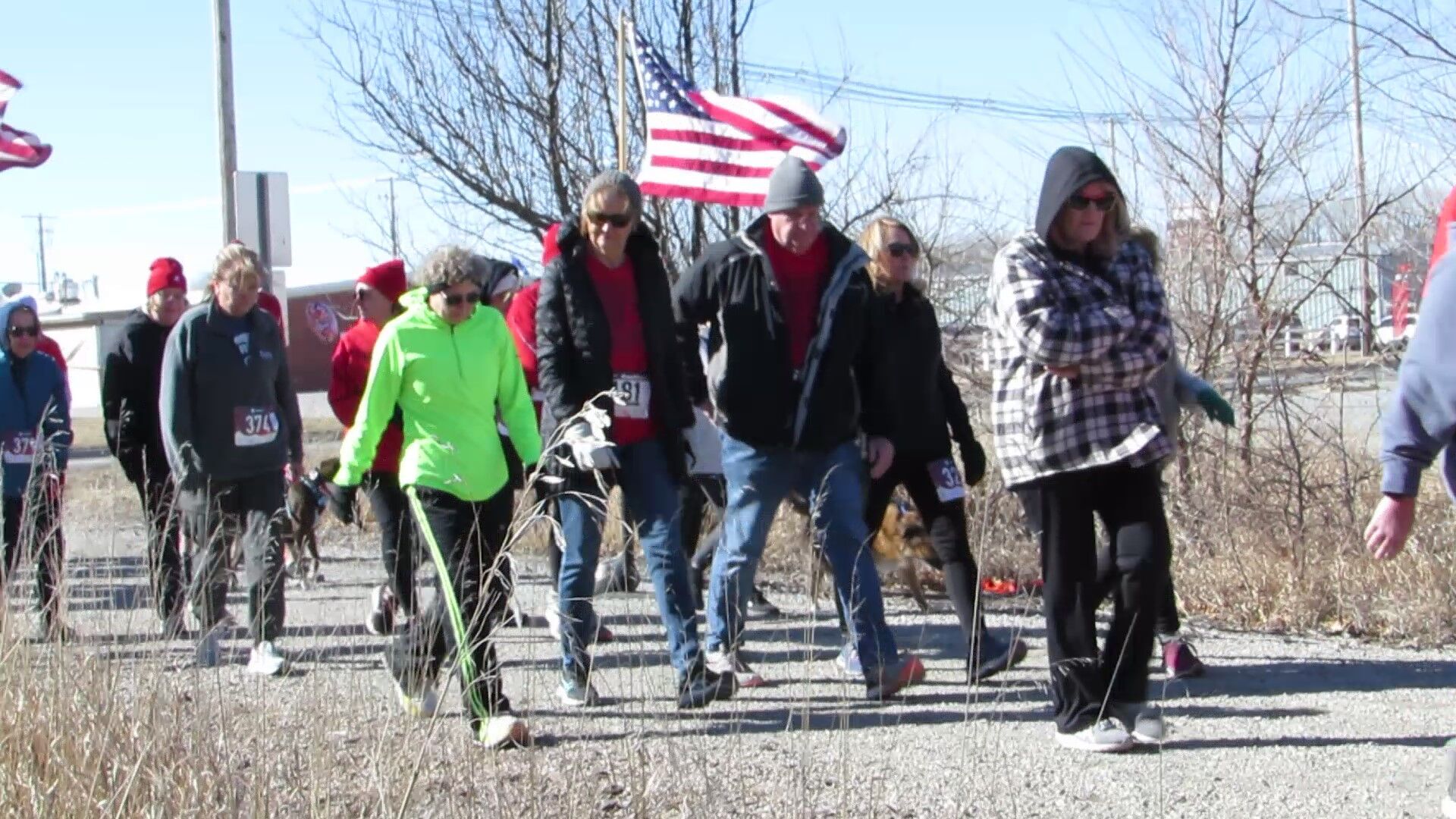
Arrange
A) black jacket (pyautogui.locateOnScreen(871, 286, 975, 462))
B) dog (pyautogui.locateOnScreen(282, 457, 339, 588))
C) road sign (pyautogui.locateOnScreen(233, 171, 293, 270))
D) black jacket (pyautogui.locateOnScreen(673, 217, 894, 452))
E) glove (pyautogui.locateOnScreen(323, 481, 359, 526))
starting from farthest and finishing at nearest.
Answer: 1. road sign (pyautogui.locateOnScreen(233, 171, 293, 270))
2. dog (pyautogui.locateOnScreen(282, 457, 339, 588))
3. glove (pyautogui.locateOnScreen(323, 481, 359, 526))
4. black jacket (pyautogui.locateOnScreen(871, 286, 975, 462))
5. black jacket (pyautogui.locateOnScreen(673, 217, 894, 452))

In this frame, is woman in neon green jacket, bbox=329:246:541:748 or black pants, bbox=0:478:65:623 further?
woman in neon green jacket, bbox=329:246:541:748

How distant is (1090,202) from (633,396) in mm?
1786

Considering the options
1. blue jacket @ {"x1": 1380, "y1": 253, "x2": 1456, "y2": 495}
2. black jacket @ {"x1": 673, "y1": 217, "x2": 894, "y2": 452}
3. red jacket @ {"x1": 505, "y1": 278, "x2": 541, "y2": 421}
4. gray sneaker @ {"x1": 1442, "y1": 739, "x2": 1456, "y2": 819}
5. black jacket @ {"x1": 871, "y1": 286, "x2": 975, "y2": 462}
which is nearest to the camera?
blue jacket @ {"x1": 1380, "y1": 253, "x2": 1456, "y2": 495}

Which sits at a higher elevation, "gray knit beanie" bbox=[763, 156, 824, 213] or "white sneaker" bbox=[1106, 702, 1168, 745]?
"gray knit beanie" bbox=[763, 156, 824, 213]

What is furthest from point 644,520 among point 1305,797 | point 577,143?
point 577,143

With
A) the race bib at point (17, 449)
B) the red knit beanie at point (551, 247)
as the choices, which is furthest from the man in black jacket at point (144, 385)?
the red knit beanie at point (551, 247)

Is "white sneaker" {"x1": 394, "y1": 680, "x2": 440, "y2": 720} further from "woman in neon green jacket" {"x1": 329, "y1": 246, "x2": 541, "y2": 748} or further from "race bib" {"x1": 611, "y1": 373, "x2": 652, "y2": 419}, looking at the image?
"race bib" {"x1": 611, "y1": 373, "x2": 652, "y2": 419}

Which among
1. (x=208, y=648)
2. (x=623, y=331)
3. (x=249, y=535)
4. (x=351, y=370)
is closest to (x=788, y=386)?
(x=623, y=331)

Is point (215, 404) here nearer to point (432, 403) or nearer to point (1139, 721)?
point (432, 403)

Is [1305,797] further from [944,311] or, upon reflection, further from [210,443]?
[944,311]

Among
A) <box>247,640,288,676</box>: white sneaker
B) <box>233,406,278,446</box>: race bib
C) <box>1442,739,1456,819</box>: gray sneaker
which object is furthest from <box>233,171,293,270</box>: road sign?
<box>1442,739,1456,819</box>: gray sneaker

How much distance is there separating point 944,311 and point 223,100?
20.5 feet

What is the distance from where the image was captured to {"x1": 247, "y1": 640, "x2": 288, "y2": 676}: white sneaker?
21.2ft

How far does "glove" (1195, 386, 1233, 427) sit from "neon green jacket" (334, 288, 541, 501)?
229 cm
